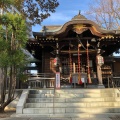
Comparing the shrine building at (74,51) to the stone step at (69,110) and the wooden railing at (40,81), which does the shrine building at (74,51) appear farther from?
the stone step at (69,110)

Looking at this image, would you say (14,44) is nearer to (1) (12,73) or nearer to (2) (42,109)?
(1) (12,73)

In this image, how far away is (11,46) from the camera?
35.7ft

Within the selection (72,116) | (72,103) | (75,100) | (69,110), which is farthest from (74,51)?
(72,116)

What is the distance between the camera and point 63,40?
50.9 ft

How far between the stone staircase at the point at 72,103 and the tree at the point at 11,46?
135 cm

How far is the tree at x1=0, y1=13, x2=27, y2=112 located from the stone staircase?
1348mm

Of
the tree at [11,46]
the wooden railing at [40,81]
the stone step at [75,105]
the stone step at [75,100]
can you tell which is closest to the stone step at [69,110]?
the stone step at [75,105]

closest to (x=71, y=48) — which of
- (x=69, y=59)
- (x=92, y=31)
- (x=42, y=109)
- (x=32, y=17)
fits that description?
(x=69, y=59)

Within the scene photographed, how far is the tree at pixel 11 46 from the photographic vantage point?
1045 cm

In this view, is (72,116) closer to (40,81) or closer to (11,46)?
(11,46)

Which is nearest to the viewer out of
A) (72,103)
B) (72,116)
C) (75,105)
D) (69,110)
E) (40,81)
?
(72,116)

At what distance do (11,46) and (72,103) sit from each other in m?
4.34

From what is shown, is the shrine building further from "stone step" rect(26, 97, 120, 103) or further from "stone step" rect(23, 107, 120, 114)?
"stone step" rect(23, 107, 120, 114)

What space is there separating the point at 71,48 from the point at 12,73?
673 centimetres
